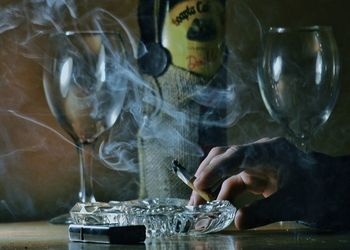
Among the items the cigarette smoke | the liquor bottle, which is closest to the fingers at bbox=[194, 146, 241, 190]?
the liquor bottle

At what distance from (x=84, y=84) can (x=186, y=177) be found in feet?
0.54

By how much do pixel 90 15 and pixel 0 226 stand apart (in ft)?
1.10

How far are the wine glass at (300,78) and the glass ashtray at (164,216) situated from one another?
0.44 feet

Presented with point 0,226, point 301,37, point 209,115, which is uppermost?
point 301,37

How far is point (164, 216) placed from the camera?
1.21 metres

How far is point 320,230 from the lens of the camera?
4.31 ft

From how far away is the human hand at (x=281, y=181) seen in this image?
51.2 inches

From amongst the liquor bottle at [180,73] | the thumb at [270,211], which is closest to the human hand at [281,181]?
the thumb at [270,211]

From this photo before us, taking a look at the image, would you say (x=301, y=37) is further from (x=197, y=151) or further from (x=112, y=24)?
(x=112, y=24)

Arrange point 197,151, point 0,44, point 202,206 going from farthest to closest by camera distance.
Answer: point 0,44 → point 197,151 → point 202,206

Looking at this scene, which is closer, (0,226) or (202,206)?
(202,206)

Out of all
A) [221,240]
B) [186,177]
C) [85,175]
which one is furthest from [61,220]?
[221,240]

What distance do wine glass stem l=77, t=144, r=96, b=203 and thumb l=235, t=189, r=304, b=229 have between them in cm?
20

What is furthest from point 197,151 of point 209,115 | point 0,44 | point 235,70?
point 0,44
